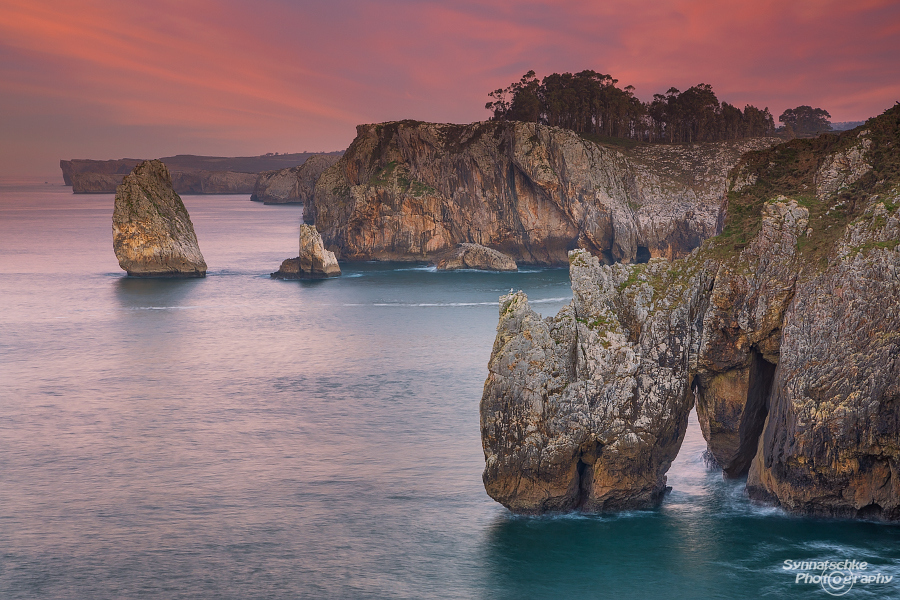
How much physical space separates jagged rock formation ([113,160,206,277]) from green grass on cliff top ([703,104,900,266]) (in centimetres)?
9139

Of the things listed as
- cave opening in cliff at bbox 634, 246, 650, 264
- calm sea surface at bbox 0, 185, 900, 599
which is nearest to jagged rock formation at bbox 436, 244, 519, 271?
cave opening in cliff at bbox 634, 246, 650, 264

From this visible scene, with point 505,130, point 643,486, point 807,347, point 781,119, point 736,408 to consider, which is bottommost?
point 643,486

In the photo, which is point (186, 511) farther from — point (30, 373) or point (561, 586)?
point (30, 373)

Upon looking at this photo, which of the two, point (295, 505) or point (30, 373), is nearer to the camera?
point (295, 505)

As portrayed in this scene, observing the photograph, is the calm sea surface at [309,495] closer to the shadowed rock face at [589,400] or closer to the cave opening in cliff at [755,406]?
the shadowed rock face at [589,400]

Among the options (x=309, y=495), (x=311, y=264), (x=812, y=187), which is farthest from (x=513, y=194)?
(x=309, y=495)

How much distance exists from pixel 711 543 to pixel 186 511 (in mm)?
23705

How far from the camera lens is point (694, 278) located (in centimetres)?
3362

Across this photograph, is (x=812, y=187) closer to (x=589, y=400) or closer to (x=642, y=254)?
(x=589, y=400)

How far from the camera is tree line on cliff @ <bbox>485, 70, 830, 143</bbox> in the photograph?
156 m

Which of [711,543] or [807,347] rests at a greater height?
[807,347]

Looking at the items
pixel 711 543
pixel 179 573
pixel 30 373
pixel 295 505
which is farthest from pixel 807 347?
pixel 30 373

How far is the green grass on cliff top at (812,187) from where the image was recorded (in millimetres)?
32062

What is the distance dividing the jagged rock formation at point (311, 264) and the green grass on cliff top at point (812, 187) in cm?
8378
